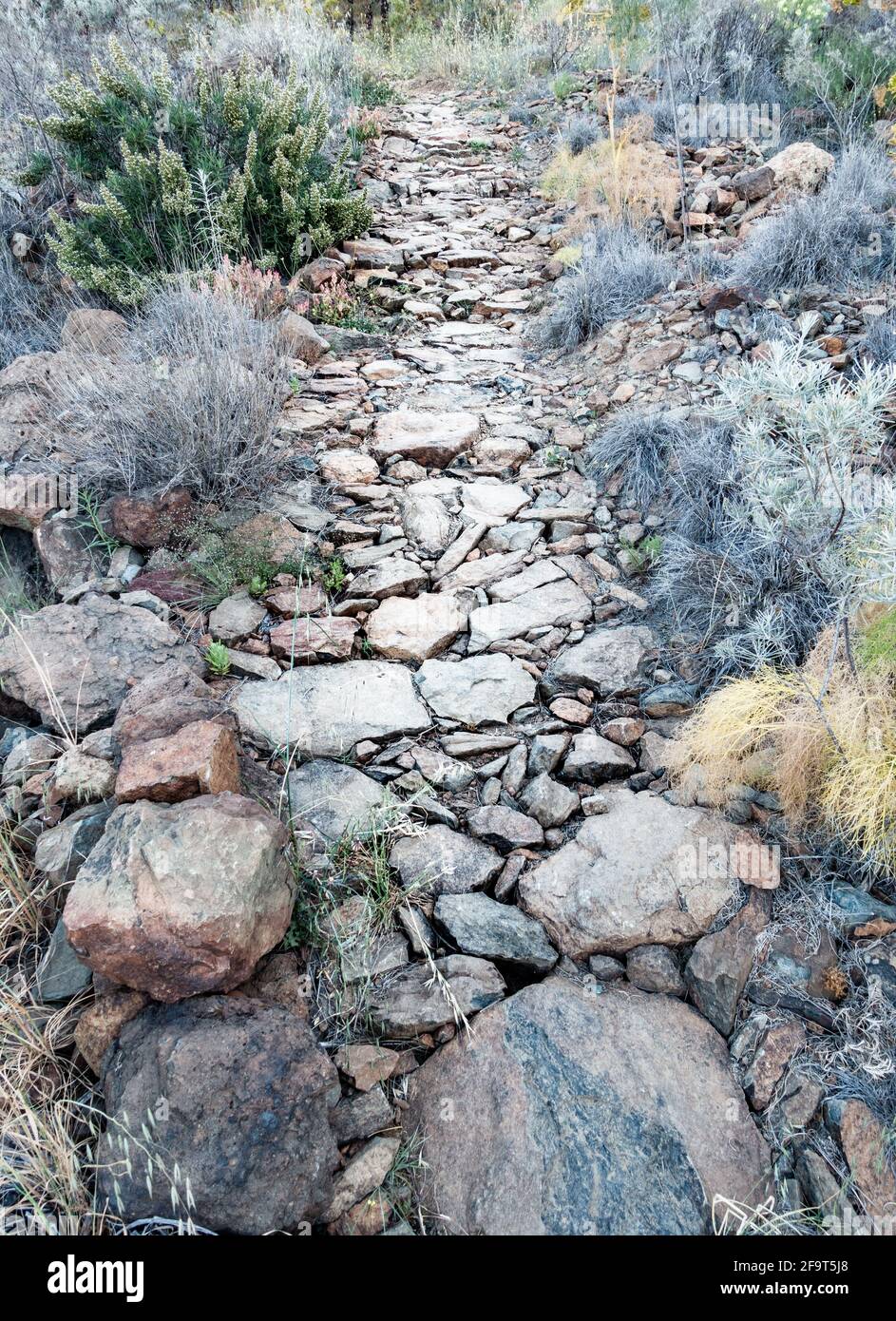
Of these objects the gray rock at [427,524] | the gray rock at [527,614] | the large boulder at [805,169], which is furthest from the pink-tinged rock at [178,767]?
the large boulder at [805,169]

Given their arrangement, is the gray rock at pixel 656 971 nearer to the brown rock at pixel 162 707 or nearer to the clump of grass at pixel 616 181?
the brown rock at pixel 162 707

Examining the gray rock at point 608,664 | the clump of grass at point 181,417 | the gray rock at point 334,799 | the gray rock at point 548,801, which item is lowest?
the gray rock at point 548,801

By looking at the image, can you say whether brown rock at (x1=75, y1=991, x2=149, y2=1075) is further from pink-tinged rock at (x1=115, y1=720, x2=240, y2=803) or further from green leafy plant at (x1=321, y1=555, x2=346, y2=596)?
green leafy plant at (x1=321, y1=555, x2=346, y2=596)

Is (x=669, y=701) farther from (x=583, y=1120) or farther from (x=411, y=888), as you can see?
(x=583, y=1120)

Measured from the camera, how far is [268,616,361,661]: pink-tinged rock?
3.15m

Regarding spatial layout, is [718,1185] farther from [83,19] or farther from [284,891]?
[83,19]

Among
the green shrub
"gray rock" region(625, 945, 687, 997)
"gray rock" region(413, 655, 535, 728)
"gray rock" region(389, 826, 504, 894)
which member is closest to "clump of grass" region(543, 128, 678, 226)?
the green shrub

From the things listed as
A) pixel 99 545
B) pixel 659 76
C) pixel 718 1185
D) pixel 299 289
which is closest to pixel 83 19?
pixel 299 289

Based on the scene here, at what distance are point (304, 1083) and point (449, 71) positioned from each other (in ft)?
47.9

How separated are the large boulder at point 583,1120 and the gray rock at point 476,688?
3.45ft

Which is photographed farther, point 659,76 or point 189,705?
point 659,76

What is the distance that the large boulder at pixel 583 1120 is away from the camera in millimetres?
1821

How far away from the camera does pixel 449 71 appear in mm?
12289

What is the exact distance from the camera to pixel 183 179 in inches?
206
